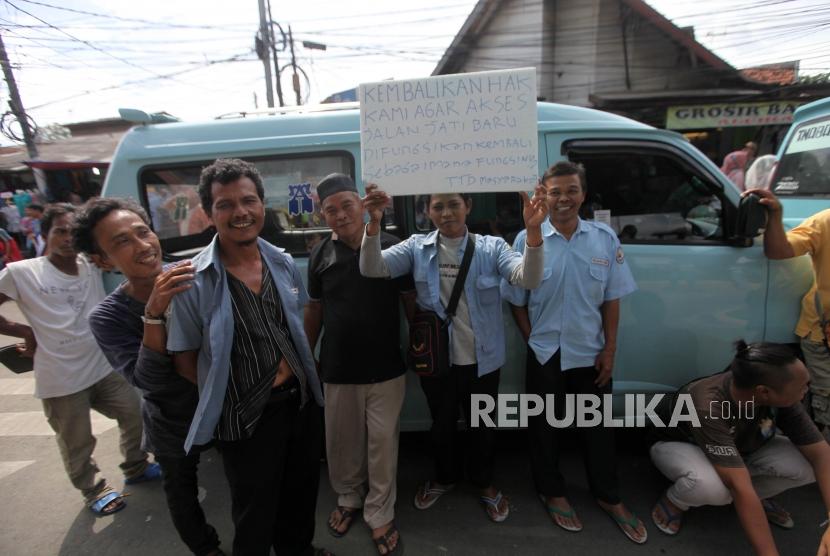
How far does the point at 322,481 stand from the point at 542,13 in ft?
41.4

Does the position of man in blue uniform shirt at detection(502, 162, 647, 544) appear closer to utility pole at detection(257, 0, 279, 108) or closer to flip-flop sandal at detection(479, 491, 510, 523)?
flip-flop sandal at detection(479, 491, 510, 523)

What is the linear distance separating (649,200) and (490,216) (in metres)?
0.98

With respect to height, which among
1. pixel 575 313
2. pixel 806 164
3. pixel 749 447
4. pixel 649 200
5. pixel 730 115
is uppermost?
pixel 730 115

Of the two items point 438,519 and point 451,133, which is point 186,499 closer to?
point 438,519

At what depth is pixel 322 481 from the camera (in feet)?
9.36

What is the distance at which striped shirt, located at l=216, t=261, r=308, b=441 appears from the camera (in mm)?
1593

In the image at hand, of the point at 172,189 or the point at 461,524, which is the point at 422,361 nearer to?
the point at 461,524

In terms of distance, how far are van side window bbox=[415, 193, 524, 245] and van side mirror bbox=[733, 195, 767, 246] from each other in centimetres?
116

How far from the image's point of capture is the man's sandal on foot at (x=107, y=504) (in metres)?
2.61

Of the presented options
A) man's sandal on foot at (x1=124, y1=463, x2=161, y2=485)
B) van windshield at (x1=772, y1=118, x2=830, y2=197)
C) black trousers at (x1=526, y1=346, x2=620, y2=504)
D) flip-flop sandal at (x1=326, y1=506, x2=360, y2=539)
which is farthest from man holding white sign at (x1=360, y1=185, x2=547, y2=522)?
van windshield at (x1=772, y1=118, x2=830, y2=197)

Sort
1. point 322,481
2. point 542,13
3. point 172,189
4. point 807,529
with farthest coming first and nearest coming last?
point 542,13 → point 322,481 → point 172,189 → point 807,529

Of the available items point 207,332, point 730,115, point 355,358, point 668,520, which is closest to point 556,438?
point 668,520

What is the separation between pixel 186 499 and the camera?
2.02m

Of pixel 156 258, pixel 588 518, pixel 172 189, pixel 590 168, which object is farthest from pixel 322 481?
pixel 590 168
